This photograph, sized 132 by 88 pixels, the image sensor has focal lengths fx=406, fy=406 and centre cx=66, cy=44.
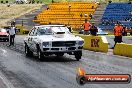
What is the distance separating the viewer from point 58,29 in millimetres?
19547

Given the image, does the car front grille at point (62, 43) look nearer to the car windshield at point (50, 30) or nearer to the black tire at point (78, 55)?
the black tire at point (78, 55)

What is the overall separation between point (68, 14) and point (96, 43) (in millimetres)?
42924

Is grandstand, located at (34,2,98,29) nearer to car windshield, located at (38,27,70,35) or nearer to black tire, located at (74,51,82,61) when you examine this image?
car windshield, located at (38,27,70,35)

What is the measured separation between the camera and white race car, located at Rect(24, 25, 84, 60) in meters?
18.1

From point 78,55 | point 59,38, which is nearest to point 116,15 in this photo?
point 78,55

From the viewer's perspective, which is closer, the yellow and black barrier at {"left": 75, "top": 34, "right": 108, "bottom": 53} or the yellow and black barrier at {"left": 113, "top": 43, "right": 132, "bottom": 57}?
the yellow and black barrier at {"left": 113, "top": 43, "right": 132, "bottom": 57}

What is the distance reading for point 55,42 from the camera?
18.0m

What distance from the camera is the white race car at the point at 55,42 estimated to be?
59.3 ft

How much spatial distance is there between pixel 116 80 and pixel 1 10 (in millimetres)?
77870

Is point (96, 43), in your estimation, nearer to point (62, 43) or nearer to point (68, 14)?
point (62, 43)

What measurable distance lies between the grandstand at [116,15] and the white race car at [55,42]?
135 ft

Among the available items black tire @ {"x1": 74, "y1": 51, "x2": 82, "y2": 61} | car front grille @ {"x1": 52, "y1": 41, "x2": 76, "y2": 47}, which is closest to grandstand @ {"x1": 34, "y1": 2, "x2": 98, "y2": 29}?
black tire @ {"x1": 74, "y1": 51, "x2": 82, "y2": 61}

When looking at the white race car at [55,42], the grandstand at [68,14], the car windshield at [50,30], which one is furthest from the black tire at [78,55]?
the grandstand at [68,14]

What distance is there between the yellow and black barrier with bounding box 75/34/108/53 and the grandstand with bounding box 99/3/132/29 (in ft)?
108
